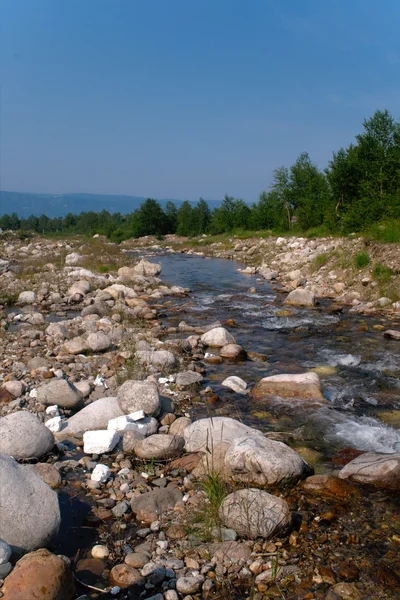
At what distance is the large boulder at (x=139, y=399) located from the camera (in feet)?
19.1

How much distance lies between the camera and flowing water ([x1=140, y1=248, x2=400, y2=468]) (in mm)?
5988

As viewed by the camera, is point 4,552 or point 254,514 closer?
point 4,552

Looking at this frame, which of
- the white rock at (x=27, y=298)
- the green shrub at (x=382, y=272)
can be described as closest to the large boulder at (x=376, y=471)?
the green shrub at (x=382, y=272)

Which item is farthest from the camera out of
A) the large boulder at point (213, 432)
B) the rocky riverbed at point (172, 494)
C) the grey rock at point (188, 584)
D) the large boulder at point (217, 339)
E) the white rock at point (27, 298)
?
the white rock at point (27, 298)

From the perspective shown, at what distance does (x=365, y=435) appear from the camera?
19.2 feet

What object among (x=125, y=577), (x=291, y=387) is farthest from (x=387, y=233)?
(x=125, y=577)

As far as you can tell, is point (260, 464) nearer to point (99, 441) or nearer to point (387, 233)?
point (99, 441)

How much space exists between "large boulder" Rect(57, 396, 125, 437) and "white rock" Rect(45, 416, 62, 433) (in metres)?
0.06

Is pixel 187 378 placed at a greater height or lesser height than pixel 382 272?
lesser

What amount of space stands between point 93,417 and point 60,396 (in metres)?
0.74

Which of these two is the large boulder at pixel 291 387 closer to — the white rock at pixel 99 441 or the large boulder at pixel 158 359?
the large boulder at pixel 158 359

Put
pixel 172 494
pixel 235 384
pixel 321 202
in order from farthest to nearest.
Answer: pixel 321 202 → pixel 235 384 → pixel 172 494

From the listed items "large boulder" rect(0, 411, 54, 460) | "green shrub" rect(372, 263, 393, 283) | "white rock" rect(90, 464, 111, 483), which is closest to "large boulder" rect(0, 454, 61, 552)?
"white rock" rect(90, 464, 111, 483)

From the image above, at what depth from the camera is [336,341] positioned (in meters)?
10.5
